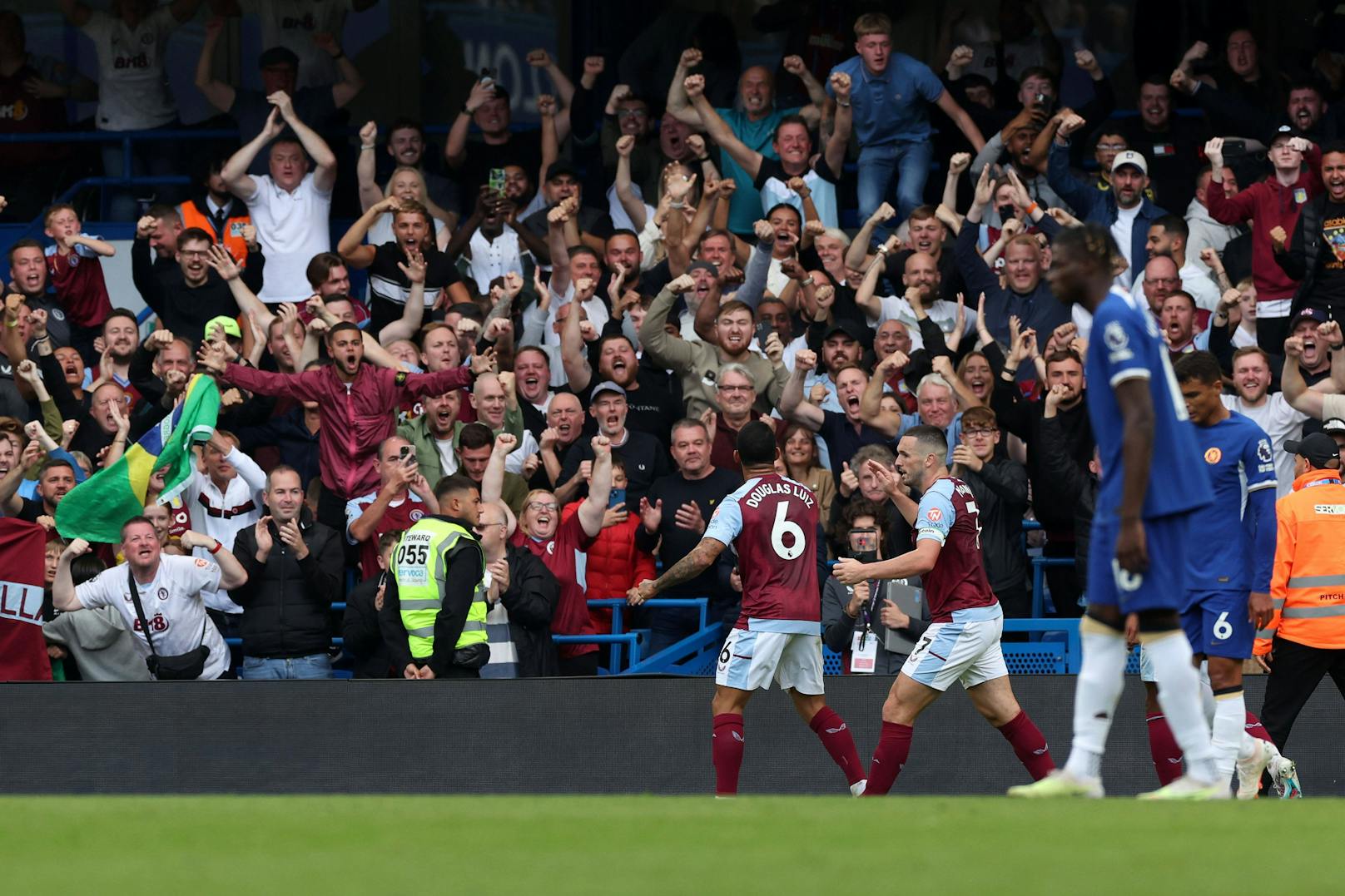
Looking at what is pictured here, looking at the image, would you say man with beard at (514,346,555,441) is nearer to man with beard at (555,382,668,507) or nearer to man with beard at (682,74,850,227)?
man with beard at (555,382,668,507)

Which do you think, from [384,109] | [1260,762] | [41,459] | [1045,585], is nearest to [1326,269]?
[1045,585]

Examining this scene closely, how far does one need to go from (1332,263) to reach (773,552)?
594 cm

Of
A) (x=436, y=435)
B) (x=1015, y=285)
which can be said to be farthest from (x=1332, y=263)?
(x=436, y=435)

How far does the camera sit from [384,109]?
2148 centimetres

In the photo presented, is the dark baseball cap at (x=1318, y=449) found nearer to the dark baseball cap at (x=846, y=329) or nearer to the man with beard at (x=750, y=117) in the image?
the dark baseball cap at (x=846, y=329)

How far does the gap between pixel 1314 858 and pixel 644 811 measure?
2.18 meters

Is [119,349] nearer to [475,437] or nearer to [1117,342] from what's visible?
[475,437]

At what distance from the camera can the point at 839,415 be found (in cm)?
1404

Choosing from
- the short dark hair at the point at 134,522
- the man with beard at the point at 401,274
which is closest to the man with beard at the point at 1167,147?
the man with beard at the point at 401,274

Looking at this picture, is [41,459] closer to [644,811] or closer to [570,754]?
[570,754]

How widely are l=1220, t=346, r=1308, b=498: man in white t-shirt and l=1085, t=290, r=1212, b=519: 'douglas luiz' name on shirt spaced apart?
6349 millimetres

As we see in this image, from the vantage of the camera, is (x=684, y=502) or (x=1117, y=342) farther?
(x=684, y=502)

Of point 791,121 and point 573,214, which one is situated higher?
point 791,121

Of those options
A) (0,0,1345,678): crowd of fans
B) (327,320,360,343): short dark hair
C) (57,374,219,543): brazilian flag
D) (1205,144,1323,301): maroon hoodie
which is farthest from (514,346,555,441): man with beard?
(1205,144,1323,301): maroon hoodie
